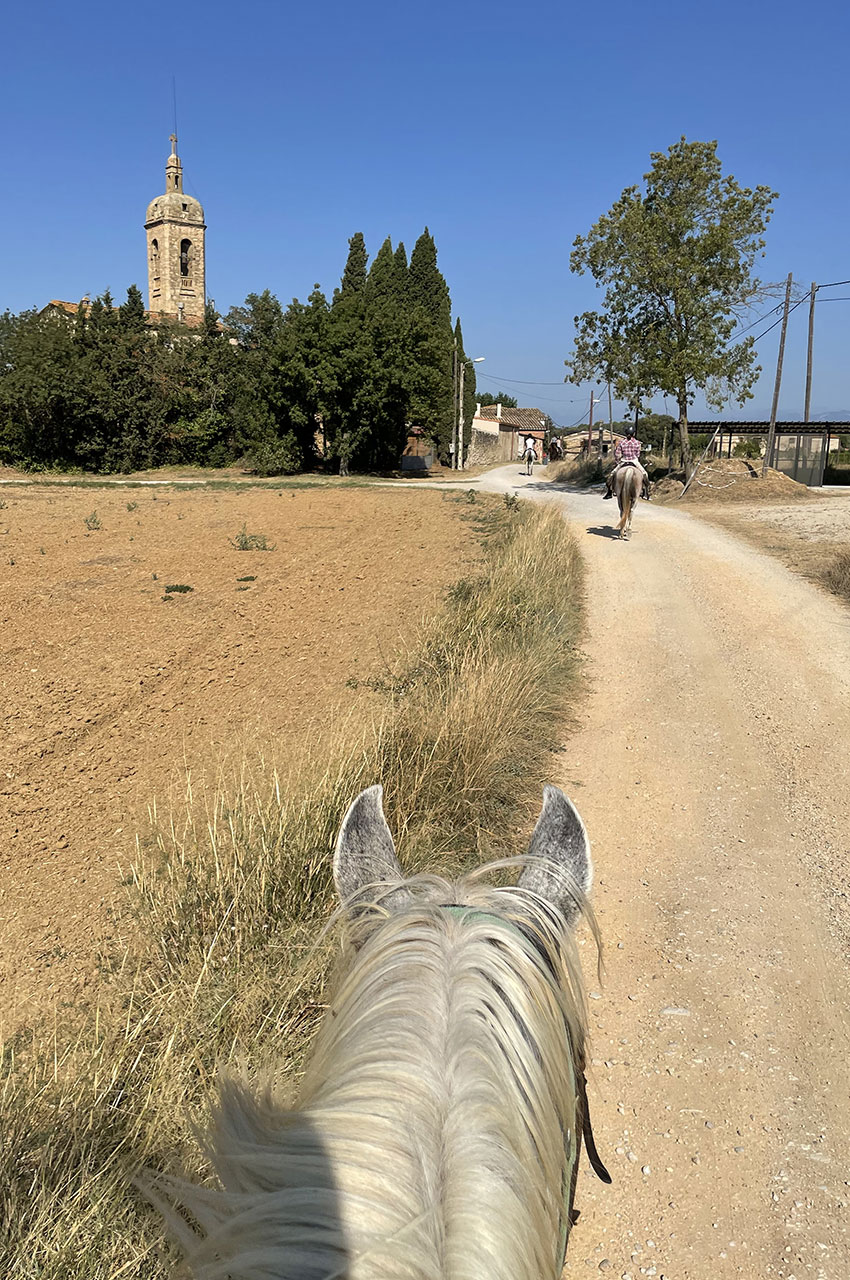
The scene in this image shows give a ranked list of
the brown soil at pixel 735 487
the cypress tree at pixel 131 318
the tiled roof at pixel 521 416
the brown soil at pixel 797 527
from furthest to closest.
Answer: the tiled roof at pixel 521 416 < the cypress tree at pixel 131 318 < the brown soil at pixel 735 487 < the brown soil at pixel 797 527

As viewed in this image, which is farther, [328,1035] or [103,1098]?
[103,1098]

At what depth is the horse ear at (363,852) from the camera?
4.97 feet

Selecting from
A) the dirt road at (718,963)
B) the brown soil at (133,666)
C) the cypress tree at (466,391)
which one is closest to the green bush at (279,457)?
the cypress tree at (466,391)

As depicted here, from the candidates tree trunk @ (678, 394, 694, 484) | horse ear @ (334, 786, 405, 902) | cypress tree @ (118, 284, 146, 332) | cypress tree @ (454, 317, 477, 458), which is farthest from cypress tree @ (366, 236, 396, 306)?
horse ear @ (334, 786, 405, 902)

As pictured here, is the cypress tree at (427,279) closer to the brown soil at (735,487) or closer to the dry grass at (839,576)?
the brown soil at (735,487)

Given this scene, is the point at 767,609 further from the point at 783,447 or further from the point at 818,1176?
the point at 783,447

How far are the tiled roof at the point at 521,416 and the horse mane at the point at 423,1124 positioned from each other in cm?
7087

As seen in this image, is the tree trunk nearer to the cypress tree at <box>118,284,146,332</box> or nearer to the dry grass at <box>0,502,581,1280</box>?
the dry grass at <box>0,502,581,1280</box>

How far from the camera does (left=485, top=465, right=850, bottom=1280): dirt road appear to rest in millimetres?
2371

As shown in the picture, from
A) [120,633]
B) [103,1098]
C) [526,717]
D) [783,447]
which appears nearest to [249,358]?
[783,447]

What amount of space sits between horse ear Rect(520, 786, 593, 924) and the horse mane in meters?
0.11

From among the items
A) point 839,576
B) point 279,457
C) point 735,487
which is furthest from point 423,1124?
point 279,457

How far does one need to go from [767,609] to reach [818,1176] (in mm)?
8026

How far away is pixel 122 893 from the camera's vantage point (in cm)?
435
